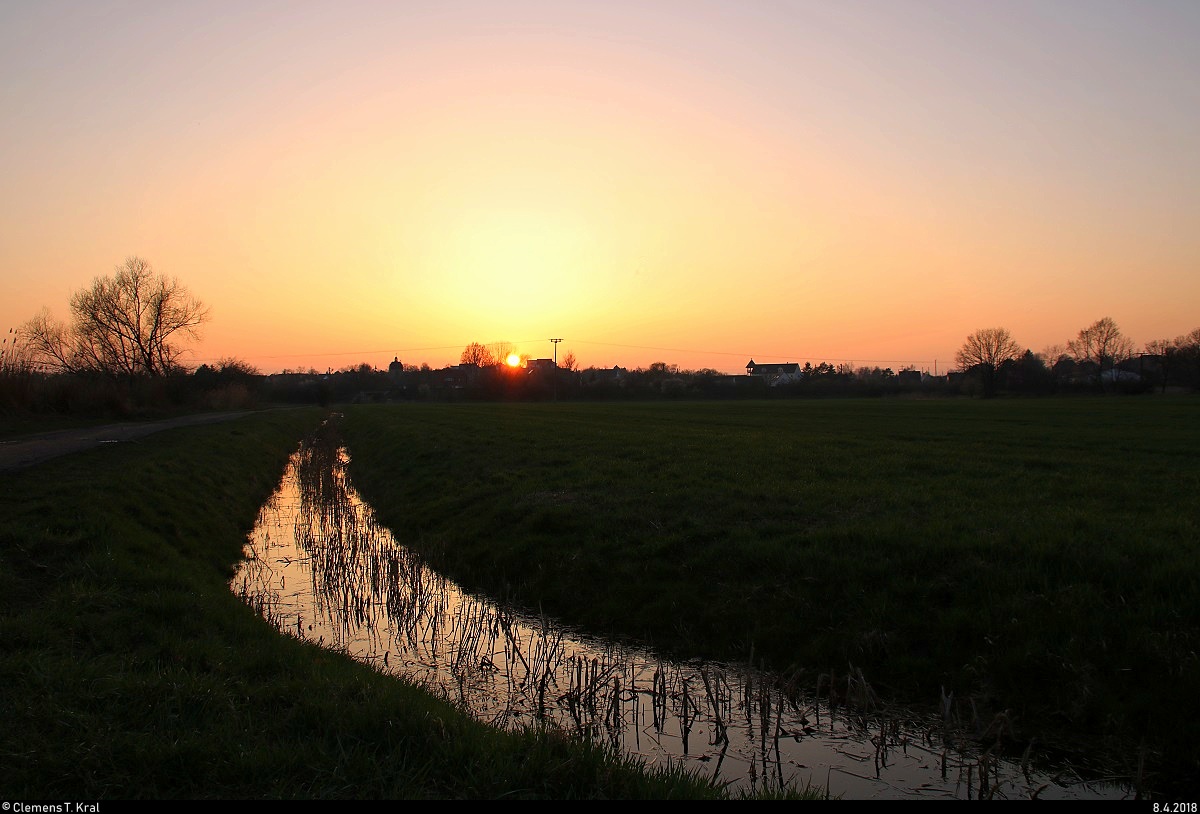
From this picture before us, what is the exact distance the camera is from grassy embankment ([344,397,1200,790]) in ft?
22.7

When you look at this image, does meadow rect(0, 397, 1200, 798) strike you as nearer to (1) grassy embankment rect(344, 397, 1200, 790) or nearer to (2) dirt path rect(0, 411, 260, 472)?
(1) grassy embankment rect(344, 397, 1200, 790)

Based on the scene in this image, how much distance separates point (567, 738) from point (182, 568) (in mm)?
8039

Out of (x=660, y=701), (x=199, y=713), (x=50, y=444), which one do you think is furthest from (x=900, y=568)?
(x=50, y=444)

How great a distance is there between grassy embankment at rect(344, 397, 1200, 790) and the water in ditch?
54 centimetres

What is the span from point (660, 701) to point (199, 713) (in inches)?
160

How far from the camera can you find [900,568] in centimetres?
939

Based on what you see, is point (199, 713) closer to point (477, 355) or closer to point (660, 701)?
point (660, 701)

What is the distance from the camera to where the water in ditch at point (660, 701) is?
19.8ft

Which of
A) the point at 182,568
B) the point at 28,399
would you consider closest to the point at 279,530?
the point at 182,568

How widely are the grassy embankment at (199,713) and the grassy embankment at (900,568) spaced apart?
12.6ft

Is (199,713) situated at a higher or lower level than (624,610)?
higher

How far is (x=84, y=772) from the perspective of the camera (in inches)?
175

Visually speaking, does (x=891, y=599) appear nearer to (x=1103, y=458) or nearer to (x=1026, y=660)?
(x=1026, y=660)

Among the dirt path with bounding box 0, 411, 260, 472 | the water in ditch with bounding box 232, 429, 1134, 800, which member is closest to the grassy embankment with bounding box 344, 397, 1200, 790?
the water in ditch with bounding box 232, 429, 1134, 800
